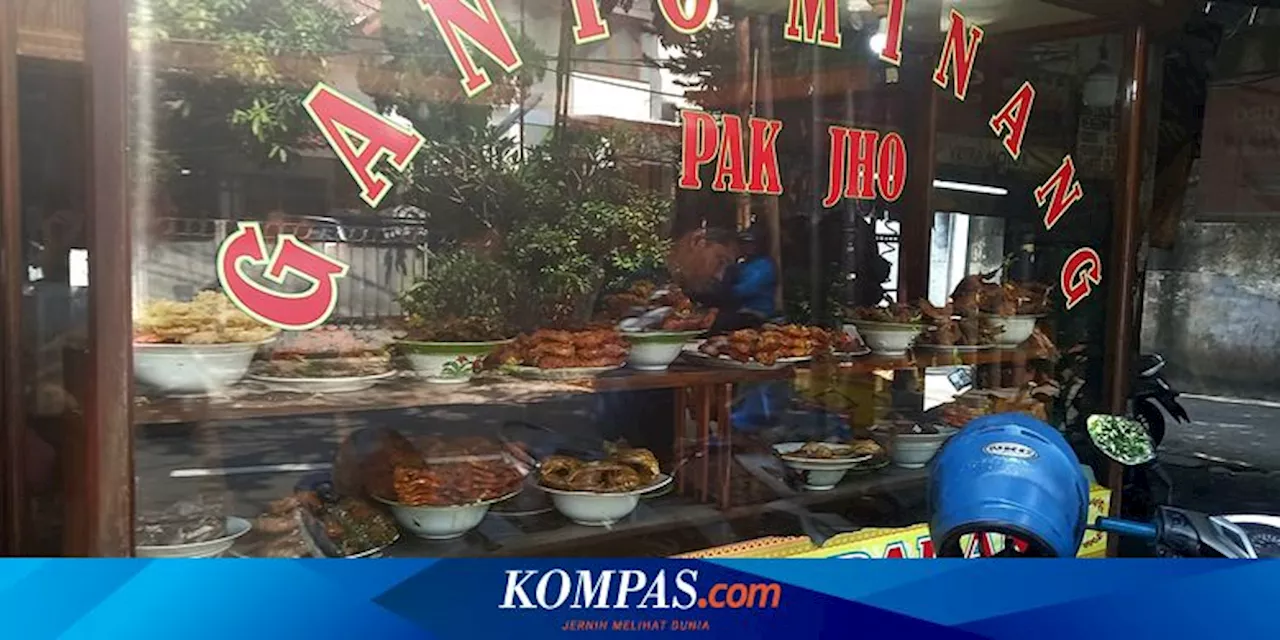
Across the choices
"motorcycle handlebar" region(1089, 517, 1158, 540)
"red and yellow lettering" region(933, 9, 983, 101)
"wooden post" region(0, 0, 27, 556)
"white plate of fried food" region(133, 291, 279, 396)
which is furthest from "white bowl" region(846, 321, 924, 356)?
"wooden post" region(0, 0, 27, 556)

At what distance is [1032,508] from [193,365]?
1379 millimetres

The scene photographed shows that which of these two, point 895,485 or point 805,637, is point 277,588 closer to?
point 805,637

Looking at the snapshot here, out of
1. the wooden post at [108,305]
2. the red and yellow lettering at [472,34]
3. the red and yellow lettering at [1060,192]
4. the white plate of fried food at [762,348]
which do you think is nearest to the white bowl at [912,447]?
the white plate of fried food at [762,348]

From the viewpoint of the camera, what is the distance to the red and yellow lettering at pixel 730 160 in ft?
8.13

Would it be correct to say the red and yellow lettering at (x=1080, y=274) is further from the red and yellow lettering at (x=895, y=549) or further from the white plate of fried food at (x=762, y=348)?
the red and yellow lettering at (x=895, y=549)

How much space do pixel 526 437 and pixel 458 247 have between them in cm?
48

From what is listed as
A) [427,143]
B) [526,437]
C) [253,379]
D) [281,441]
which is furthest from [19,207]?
[526,437]

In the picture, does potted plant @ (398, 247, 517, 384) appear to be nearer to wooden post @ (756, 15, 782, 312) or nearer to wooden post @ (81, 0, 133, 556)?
wooden post @ (81, 0, 133, 556)

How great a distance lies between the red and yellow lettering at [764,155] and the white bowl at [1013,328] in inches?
33.0

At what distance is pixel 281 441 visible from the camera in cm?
185

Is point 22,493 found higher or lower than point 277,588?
higher

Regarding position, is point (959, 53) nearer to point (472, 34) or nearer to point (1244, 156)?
point (1244, 156)

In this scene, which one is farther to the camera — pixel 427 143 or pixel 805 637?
pixel 427 143

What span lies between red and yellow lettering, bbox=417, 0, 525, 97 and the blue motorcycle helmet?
1223 mm
